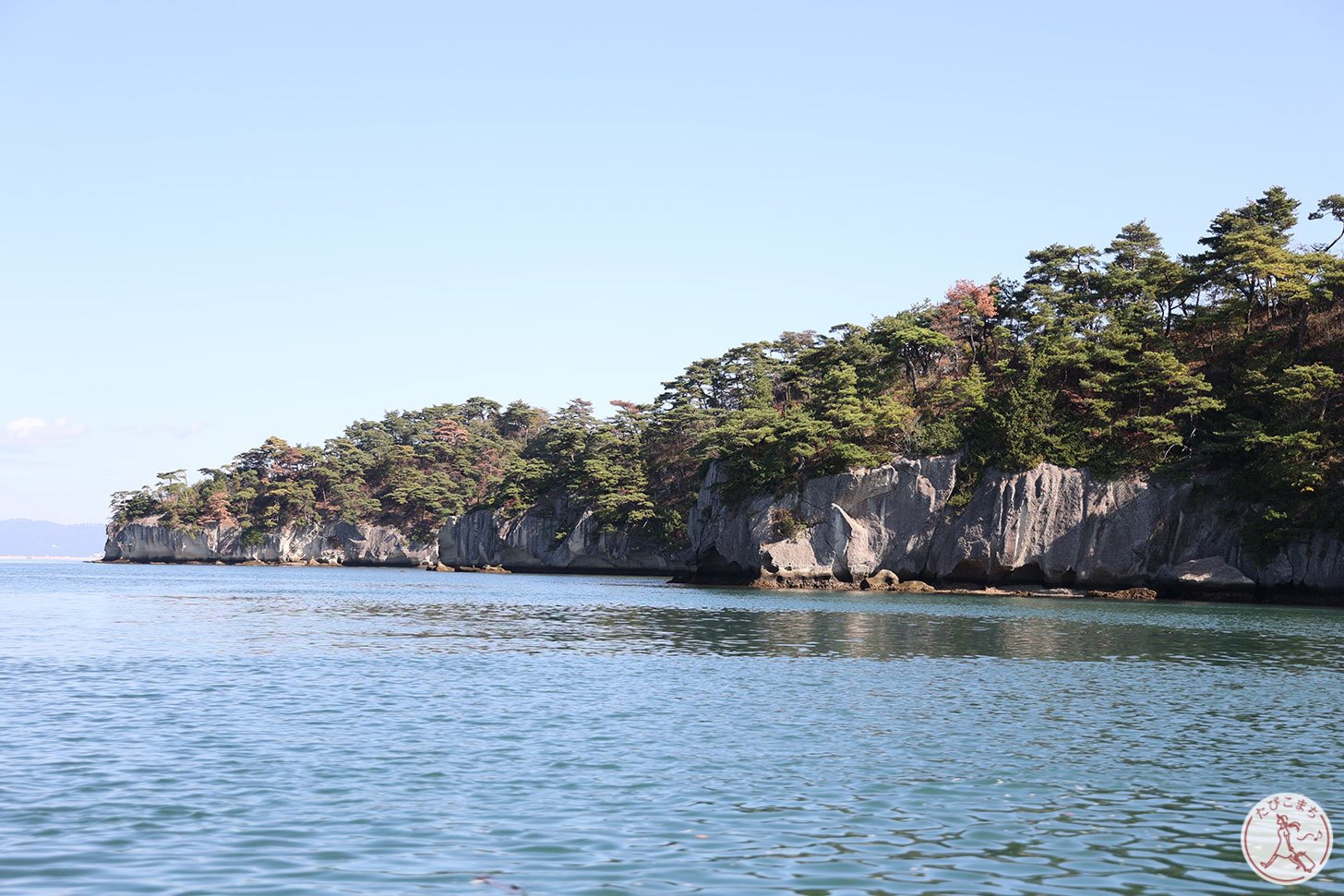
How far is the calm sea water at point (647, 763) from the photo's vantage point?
409 inches

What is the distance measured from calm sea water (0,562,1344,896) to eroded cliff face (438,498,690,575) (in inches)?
2963

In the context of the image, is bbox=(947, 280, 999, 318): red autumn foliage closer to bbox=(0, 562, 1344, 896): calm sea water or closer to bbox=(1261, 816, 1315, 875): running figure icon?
bbox=(0, 562, 1344, 896): calm sea water

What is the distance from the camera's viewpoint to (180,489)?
158875mm

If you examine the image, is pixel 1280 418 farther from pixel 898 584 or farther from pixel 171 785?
pixel 171 785

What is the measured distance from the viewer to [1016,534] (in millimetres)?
66250

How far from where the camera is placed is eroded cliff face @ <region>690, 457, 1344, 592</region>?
60.3 metres

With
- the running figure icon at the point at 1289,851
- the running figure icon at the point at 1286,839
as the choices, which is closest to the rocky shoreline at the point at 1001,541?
the running figure icon at the point at 1286,839

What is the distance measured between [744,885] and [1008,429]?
61139 mm

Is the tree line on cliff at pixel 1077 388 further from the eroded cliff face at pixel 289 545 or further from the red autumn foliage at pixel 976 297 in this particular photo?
the eroded cliff face at pixel 289 545

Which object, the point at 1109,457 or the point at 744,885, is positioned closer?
the point at 744,885

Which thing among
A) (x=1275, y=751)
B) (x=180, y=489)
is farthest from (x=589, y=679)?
(x=180, y=489)

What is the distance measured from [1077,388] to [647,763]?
59.7 m

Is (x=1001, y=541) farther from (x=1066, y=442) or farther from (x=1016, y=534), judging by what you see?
(x=1066, y=442)

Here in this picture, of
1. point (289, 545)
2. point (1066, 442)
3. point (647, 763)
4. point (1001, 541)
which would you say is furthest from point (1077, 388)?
point (289, 545)
